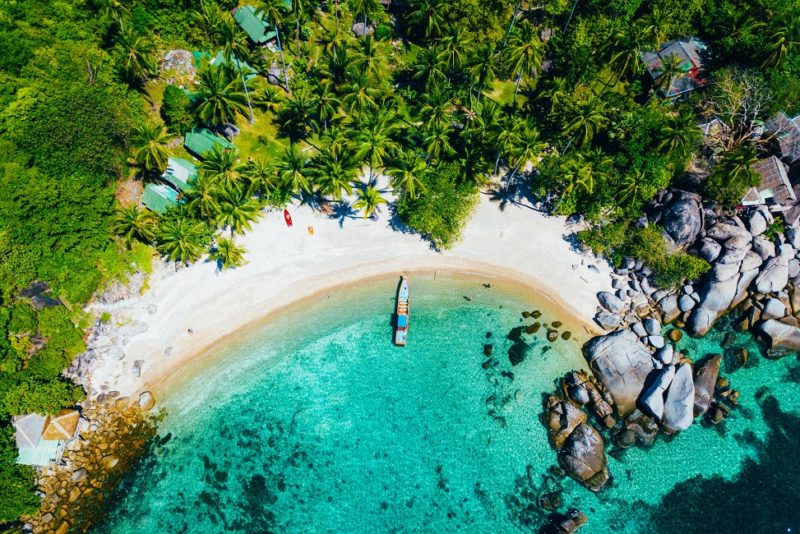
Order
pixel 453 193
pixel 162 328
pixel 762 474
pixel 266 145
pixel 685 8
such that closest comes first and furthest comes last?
1. pixel 762 474
2. pixel 162 328
3. pixel 453 193
4. pixel 266 145
5. pixel 685 8

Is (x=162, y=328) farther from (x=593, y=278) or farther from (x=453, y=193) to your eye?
(x=593, y=278)

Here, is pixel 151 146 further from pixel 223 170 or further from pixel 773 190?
pixel 773 190

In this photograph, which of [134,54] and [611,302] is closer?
[611,302]

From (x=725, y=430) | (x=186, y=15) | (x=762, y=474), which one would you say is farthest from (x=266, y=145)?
(x=762, y=474)

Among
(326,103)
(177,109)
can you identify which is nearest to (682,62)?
(326,103)

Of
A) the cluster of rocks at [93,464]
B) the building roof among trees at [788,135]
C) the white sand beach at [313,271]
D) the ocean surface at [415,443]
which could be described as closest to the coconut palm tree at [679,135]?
the building roof among trees at [788,135]

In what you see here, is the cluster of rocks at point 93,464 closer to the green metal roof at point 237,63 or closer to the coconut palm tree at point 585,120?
the green metal roof at point 237,63
